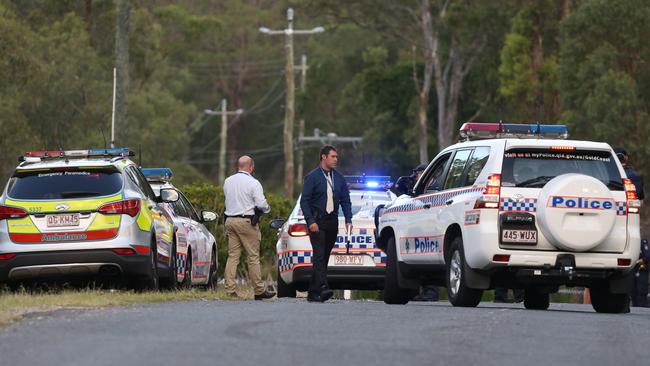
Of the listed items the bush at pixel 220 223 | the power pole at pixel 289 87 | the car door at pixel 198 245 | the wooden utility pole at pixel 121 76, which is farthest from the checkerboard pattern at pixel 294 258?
the power pole at pixel 289 87

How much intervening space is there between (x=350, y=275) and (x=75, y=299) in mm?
4665

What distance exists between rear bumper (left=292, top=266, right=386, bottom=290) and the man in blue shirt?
2057 millimetres

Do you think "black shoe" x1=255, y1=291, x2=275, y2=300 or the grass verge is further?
"black shoe" x1=255, y1=291, x2=275, y2=300

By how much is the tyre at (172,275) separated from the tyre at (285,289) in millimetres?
1384

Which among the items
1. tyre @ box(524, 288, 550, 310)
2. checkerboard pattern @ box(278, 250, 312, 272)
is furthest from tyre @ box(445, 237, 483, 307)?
→ checkerboard pattern @ box(278, 250, 312, 272)

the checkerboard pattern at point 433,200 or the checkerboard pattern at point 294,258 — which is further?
the checkerboard pattern at point 294,258

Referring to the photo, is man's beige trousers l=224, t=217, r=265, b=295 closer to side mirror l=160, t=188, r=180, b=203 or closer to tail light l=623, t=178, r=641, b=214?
side mirror l=160, t=188, r=180, b=203

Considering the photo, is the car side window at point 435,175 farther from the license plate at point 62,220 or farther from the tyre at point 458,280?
the license plate at point 62,220

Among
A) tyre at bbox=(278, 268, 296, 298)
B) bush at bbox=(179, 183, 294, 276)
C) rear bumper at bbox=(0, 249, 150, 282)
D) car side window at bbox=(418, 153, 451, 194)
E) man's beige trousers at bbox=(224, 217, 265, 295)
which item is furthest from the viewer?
bush at bbox=(179, 183, 294, 276)

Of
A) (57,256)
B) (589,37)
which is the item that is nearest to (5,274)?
(57,256)

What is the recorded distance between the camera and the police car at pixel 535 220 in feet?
52.6

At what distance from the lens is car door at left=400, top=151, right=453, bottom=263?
1759 centimetres

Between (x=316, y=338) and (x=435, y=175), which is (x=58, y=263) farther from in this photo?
(x=316, y=338)

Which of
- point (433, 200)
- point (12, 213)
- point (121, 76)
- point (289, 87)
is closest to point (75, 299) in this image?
point (12, 213)
